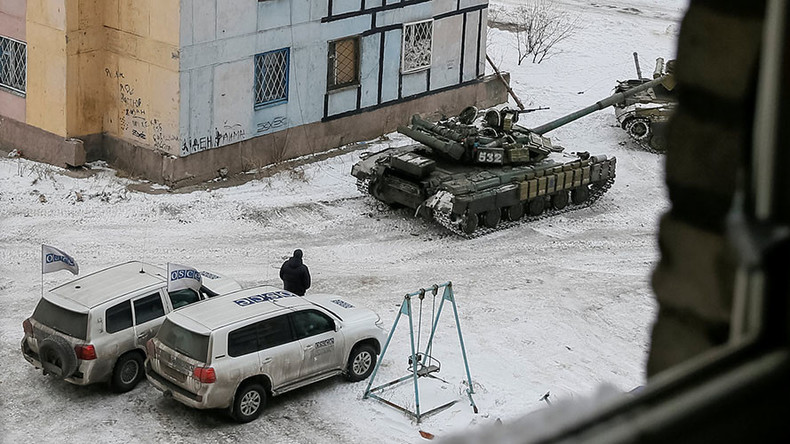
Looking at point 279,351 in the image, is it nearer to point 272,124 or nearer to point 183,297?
point 183,297

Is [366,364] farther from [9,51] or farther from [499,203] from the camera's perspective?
[9,51]

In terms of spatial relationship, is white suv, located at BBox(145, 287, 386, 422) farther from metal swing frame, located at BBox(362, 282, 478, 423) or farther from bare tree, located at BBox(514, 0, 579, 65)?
bare tree, located at BBox(514, 0, 579, 65)

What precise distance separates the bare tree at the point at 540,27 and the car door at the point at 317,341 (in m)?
20.4

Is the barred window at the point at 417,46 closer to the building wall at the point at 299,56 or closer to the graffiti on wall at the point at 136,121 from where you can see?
the building wall at the point at 299,56

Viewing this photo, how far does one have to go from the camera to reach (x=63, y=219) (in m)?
21.2

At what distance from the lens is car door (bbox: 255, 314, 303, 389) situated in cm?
1427

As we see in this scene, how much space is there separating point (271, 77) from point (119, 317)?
35.8 ft

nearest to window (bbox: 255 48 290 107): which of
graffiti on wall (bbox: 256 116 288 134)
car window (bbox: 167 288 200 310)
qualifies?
graffiti on wall (bbox: 256 116 288 134)

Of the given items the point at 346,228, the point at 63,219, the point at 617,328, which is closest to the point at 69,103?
the point at 63,219

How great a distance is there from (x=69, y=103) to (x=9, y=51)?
7.23 ft

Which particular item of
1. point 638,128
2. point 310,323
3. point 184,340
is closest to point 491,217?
point 638,128

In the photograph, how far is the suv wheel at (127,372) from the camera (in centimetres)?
1481

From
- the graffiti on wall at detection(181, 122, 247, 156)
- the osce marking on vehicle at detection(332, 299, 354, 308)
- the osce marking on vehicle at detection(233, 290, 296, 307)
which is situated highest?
the osce marking on vehicle at detection(233, 290, 296, 307)

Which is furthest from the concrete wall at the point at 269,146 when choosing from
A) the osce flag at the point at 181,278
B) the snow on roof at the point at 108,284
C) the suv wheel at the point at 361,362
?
the suv wheel at the point at 361,362
